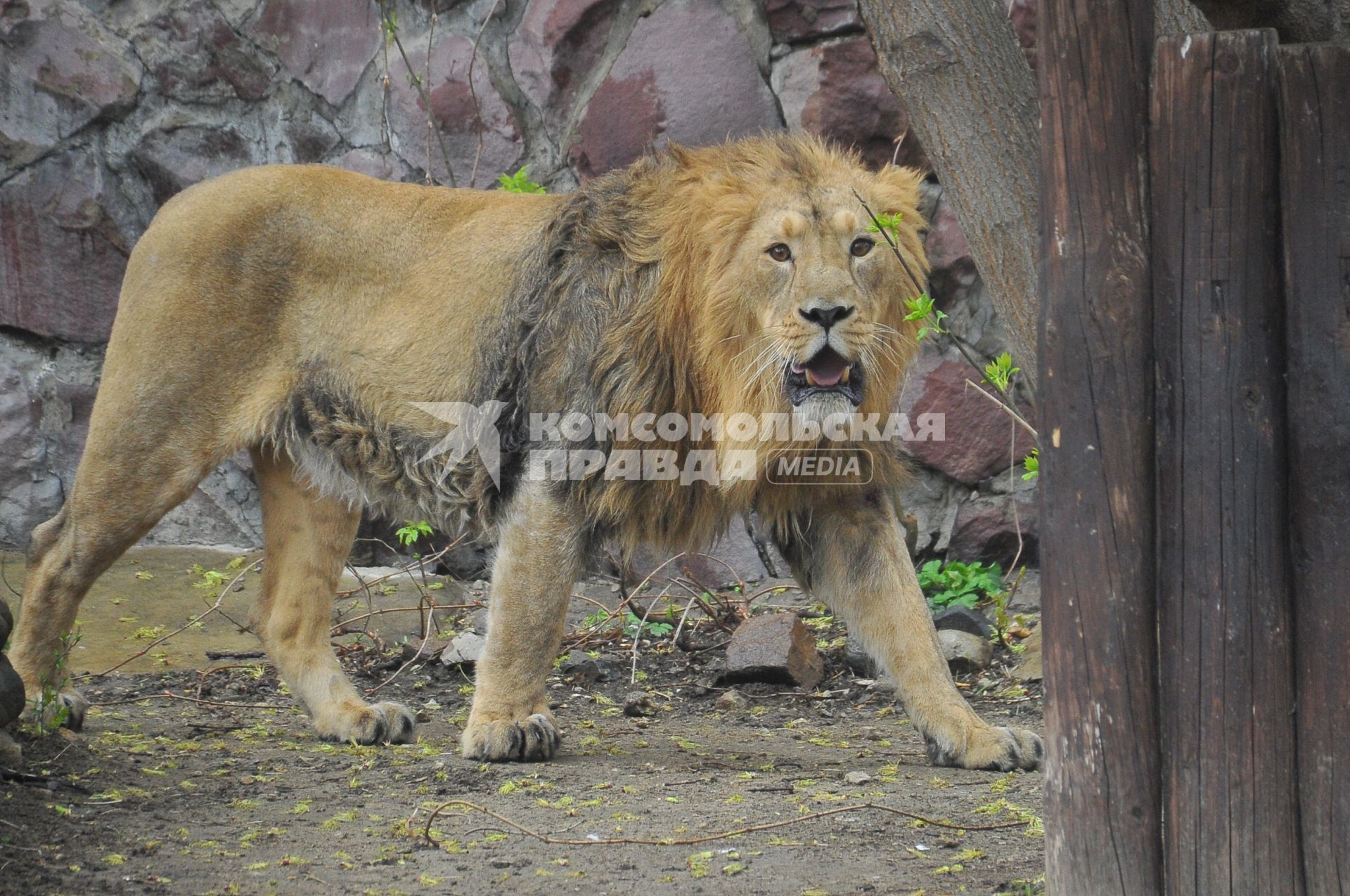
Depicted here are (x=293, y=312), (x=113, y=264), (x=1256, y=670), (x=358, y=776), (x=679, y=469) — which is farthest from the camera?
(x=113, y=264)

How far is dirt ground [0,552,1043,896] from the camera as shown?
3.14 meters

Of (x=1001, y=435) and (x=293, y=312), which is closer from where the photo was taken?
(x=293, y=312)

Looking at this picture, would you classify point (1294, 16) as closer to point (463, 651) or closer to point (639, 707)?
point (639, 707)

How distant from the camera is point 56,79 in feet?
21.5

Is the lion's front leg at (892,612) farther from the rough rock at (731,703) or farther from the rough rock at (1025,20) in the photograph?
the rough rock at (1025,20)

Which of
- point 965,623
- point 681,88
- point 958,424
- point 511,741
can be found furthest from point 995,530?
point 511,741

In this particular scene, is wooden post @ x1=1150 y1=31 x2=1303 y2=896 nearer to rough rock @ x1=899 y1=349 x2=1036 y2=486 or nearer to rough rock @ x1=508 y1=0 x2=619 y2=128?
rough rock @ x1=899 y1=349 x2=1036 y2=486

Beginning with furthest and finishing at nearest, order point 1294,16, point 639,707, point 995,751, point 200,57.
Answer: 1. point 200,57
2. point 639,707
3. point 995,751
4. point 1294,16

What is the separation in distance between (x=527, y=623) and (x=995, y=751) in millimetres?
1431

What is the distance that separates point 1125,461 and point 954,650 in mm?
3205

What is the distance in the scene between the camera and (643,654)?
617cm

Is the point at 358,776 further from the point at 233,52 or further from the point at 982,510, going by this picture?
the point at 233,52

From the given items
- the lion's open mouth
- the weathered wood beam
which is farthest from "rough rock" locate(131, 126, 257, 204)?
the weathered wood beam

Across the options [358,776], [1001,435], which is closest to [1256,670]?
[358,776]
